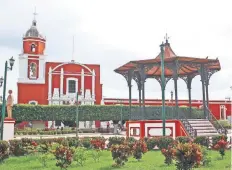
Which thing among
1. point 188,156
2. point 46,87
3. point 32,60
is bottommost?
point 188,156

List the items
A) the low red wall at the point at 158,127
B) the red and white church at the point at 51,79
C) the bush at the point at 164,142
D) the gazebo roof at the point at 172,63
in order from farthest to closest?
the red and white church at the point at 51,79, the gazebo roof at the point at 172,63, the low red wall at the point at 158,127, the bush at the point at 164,142

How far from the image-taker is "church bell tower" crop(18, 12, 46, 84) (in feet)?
136

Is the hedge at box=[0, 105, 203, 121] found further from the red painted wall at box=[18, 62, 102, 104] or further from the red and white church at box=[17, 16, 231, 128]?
the red painted wall at box=[18, 62, 102, 104]

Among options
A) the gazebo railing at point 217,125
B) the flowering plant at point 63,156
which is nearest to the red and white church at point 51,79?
the gazebo railing at point 217,125

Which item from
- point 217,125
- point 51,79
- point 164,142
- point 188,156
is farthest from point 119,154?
point 51,79

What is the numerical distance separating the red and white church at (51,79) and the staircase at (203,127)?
24313mm

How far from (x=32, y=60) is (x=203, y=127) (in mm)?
29724

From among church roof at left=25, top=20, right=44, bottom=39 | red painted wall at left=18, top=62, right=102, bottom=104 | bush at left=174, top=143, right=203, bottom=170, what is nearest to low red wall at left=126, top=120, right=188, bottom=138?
bush at left=174, top=143, right=203, bottom=170

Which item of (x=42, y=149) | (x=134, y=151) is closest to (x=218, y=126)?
(x=134, y=151)

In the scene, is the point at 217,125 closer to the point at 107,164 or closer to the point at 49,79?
the point at 107,164

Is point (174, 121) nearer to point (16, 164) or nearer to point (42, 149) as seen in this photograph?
point (42, 149)

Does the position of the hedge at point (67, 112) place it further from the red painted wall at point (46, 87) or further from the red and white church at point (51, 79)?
the red painted wall at point (46, 87)

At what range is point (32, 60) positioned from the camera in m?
42.2

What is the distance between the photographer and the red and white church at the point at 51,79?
4122 centimetres
